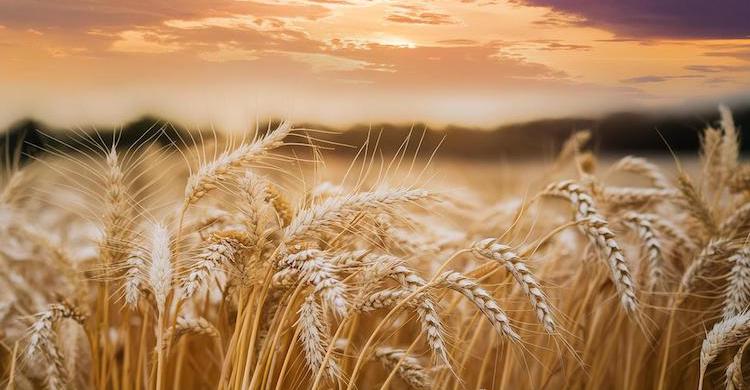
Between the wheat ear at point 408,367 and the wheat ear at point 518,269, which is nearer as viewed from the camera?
the wheat ear at point 518,269

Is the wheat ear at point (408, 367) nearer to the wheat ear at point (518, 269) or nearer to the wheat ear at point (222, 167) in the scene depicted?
the wheat ear at point (518, 269)

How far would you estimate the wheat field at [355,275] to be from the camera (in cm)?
140

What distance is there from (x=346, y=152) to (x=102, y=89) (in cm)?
74

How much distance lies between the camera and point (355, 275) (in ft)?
5.36

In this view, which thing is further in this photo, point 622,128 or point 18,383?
point 622,128

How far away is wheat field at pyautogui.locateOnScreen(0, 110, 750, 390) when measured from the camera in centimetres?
140

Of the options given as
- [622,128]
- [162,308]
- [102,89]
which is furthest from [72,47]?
[622,128]

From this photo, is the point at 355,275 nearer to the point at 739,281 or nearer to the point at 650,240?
the point at 650,240

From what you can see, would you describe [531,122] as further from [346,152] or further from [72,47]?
[72,47]

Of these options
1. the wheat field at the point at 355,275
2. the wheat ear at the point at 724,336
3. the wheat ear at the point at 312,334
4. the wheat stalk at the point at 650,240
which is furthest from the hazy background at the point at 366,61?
the wheat ear at the point at 724,336

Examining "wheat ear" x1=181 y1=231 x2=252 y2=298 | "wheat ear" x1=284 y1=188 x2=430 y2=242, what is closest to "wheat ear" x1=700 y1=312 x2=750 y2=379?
"wheat ear" x1=284 y1=188 x2=430 y2=242

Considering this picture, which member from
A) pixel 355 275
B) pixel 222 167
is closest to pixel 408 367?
pixel 355 275

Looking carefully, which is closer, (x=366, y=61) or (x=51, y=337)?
(x=51, y=337)

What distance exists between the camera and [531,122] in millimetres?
2688
